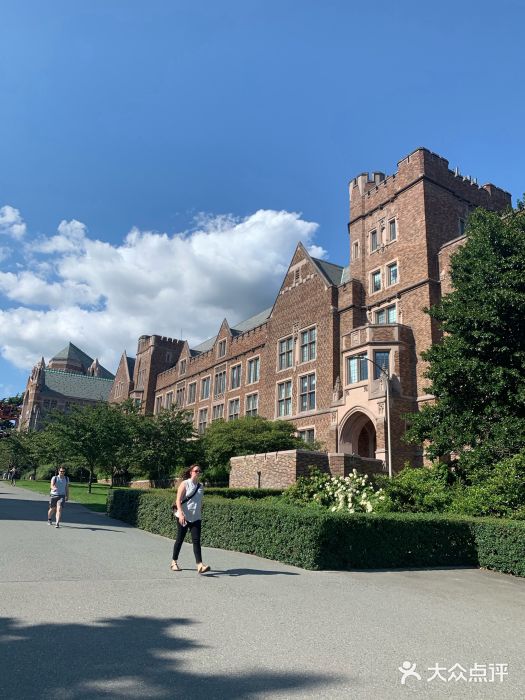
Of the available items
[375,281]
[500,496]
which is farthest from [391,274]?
[500,496]

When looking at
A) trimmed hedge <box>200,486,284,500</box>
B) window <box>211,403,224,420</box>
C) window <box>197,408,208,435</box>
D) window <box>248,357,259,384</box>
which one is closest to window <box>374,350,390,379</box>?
trimmed hedge <box>200,486,284,500</box>

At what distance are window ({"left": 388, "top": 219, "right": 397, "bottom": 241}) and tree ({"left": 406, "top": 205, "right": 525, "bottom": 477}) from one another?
1151 cm

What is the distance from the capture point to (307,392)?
1316 inches

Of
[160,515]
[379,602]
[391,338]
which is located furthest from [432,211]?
[379,602]

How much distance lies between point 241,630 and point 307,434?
27.2 metres

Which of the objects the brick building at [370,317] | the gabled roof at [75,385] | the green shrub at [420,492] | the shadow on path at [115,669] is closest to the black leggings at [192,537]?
the shadow on path at [115,669]

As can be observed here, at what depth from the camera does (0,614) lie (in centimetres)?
562

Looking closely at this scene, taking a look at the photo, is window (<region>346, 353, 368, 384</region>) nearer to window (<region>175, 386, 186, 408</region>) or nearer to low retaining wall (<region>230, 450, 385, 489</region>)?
low retaining wall (<region>230, 450, 385, 489</region>)

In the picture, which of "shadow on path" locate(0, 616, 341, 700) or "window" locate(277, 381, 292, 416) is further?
"window" locate(277, 381, 292, 416)

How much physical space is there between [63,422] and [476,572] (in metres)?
26.6

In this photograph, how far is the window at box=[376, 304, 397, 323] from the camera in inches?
1164

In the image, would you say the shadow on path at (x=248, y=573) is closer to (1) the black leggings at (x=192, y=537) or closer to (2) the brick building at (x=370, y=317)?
(1) the black leggings at (x=192, y=537)

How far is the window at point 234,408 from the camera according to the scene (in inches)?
1699

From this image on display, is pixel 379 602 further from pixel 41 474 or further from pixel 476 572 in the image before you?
pixel 41 474
